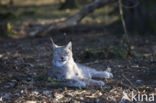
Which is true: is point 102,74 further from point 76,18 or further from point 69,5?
point 69,5

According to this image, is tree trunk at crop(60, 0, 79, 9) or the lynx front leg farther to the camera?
tree trunk at crop(60, 0, 79, 9)

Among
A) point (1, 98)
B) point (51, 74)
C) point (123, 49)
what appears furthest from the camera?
point (123, 49)

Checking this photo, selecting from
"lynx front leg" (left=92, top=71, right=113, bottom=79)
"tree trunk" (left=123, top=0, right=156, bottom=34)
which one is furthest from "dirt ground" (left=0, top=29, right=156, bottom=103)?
"tree trunk" (left=123, top=0, right=156, bottom=34)

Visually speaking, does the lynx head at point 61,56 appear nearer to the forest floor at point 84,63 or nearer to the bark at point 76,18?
the forest floor at point 84,63

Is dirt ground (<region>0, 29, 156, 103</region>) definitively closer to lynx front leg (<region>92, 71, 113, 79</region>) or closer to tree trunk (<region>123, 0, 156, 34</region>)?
lynx front leg (<region>92, 71, 113, 79</region>)

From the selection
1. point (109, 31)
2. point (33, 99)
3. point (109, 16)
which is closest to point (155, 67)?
point (33, 99)

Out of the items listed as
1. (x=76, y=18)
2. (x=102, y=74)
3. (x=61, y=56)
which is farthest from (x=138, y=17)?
(x=61, y=56)

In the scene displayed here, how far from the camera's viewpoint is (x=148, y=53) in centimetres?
1228

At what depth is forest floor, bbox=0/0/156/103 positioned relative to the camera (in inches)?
275

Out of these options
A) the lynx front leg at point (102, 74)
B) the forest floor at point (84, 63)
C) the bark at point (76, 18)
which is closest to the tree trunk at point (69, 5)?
the forest floor at point (84, 63)

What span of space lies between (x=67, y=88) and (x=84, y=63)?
2958 mm

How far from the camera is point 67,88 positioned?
24.2 ft

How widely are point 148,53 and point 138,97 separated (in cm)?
580

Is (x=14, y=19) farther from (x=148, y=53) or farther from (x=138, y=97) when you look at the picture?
(x=138, y=97)
